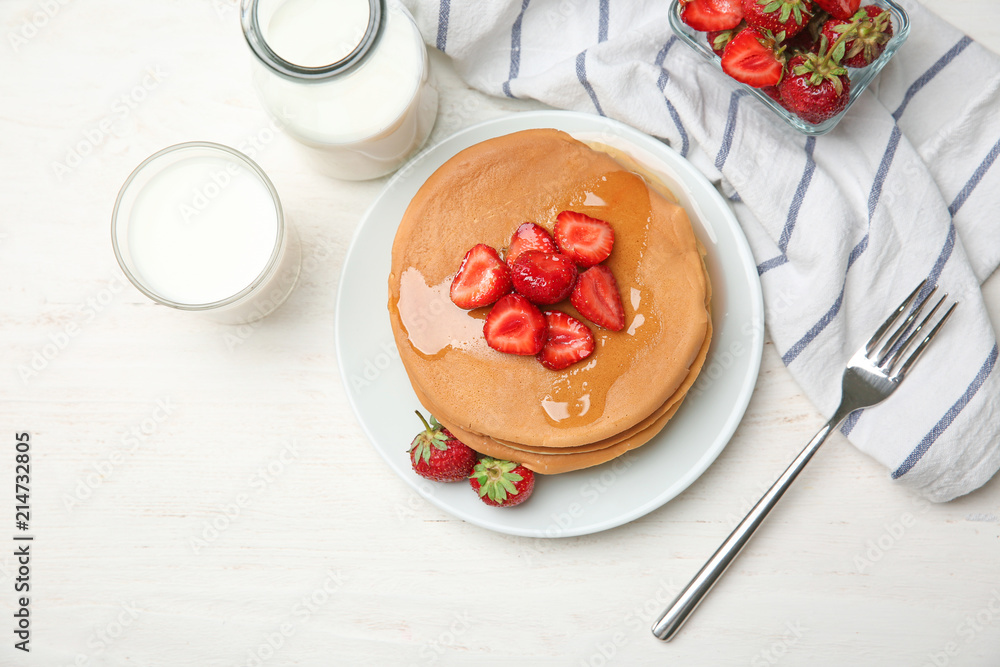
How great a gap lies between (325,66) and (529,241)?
2.10 ft

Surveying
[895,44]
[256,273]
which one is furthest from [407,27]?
[895,44]

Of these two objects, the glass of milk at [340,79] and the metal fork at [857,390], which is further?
the metal fork at [857,390]

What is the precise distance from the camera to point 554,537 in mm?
1883

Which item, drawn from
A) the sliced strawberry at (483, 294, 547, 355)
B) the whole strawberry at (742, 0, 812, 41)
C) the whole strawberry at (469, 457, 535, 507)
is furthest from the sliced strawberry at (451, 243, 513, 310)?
the whole strawberry at (742, 0, 812, 41)

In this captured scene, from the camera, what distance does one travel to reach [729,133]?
76.7 inches

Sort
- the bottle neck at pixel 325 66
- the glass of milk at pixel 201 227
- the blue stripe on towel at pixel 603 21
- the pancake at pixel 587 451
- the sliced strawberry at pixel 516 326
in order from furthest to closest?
the blue stripe on towel at pixel 603 21, the glass of milk at pixel 201 227, the pancake at pixel 587 451, the sliced strawberry at pixel 516 326, the bottle neck at pixel 325 66

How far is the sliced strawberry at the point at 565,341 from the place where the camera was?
171 cm

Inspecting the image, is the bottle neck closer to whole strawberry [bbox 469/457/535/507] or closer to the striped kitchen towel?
the striped kitchen towel

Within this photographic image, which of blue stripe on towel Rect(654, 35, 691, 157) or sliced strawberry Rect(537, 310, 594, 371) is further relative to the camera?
blue stripe on towel Rect(654, 35, 691, 157)

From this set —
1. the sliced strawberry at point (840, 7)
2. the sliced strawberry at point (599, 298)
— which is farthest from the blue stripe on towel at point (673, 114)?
the sliced strawberry at point (599, 298)

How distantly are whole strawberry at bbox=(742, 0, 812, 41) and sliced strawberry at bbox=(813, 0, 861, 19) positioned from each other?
0.12ft

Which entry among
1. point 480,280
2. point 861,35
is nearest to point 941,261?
point 861,35

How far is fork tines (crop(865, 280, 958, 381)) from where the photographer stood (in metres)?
1.92

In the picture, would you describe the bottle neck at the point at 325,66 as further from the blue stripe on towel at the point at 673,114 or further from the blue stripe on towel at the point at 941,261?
the blue stripe on towel at the point at 941,261
